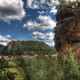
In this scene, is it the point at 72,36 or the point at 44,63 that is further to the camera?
the point at 72,36

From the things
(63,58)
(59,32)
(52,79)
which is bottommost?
(52,79)

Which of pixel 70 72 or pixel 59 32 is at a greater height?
pixel 59 32

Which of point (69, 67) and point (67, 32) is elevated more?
point (67, 32)

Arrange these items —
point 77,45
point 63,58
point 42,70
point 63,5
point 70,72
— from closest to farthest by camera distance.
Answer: point 63,5 → point 70,72 → point 63,58 → point 42,70 → point 77,45

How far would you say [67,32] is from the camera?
5188cm

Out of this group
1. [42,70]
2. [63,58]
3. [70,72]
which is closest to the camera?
[70,72]

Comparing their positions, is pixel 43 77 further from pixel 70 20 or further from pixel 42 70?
pixel 70 20

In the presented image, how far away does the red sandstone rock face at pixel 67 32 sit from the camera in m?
50.1

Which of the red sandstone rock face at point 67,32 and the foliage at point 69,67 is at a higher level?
the red sandstone rock face at point 67,32

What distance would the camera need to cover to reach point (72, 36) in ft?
167

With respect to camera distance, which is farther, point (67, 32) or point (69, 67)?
point (67, 32)

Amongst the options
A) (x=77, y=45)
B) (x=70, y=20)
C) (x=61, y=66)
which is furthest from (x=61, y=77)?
(x=70, y=20)

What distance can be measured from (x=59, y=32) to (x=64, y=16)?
3.07 m

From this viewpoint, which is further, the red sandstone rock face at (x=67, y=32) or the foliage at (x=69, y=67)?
the red sandstone rock face at (x=67, y=32)
